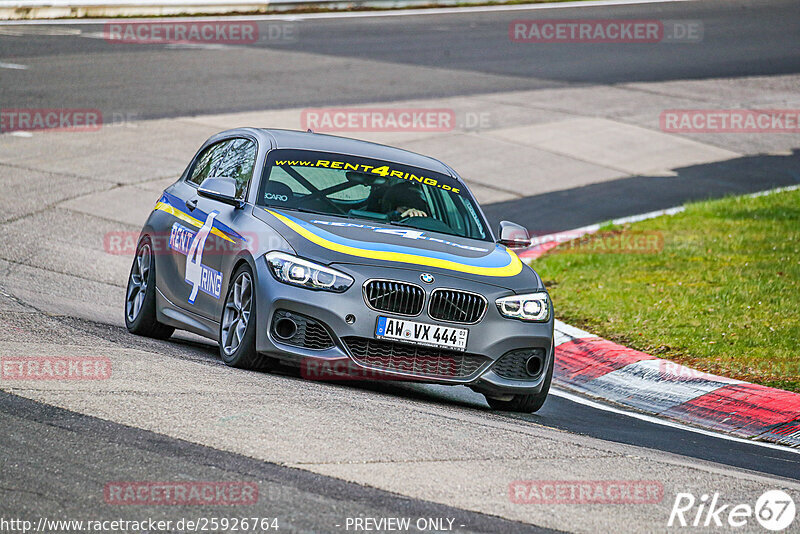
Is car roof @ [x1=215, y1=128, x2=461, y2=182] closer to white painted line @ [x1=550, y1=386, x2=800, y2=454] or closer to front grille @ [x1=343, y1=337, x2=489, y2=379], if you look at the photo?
white painted line @ [x1=550, y1=386, x2=800, y2=454]

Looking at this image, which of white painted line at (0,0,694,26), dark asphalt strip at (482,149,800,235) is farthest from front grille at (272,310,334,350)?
white painted line at (0,0,694,26)

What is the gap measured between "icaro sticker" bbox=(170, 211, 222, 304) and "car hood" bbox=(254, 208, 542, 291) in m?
0.56

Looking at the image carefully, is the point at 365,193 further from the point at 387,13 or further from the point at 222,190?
the point at 387,13

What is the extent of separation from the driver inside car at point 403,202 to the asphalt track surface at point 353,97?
124 cm

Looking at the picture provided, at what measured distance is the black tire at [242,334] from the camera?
25.8 feet

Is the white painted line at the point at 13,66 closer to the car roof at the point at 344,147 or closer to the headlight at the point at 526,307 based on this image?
the car roof at the point at 344,147

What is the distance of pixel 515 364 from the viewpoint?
8039mm

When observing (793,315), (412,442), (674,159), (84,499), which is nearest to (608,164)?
(674,159)

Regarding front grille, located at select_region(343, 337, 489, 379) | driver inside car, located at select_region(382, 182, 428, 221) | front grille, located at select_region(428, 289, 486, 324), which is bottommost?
front grille, located at select_region(343, 337, 489, 379)

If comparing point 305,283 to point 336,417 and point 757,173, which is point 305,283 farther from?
point 757,173

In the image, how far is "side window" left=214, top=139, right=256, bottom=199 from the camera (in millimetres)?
9023

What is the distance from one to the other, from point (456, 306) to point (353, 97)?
15.7 meters

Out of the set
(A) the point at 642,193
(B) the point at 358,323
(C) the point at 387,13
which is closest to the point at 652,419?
(B) the point at 358,323

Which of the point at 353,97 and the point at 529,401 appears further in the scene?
the point at 353,97
